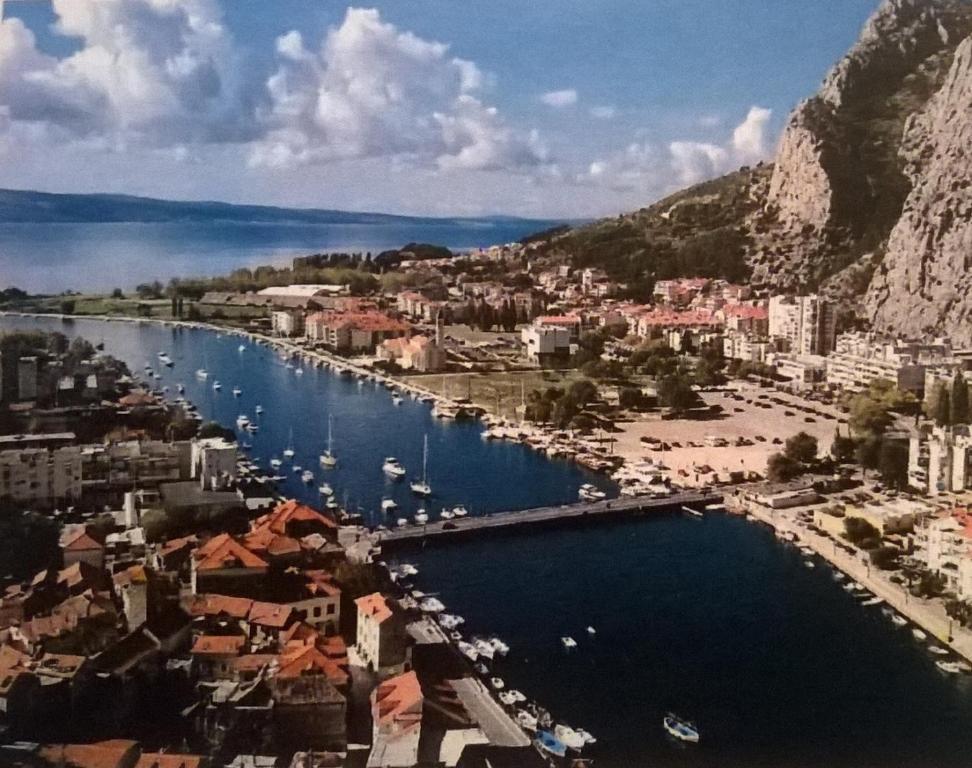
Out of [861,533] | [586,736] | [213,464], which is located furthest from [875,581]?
[213,464]

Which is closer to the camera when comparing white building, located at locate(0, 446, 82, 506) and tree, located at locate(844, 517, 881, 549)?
white building, located at locate(0, 446, 82, 506)

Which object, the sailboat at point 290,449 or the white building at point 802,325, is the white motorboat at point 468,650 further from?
the white building at point 802,325

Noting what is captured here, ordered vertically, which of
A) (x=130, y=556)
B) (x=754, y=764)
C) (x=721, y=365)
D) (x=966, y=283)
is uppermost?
(x=966, y=283)

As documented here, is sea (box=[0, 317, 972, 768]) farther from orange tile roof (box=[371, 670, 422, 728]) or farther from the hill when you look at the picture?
the hill

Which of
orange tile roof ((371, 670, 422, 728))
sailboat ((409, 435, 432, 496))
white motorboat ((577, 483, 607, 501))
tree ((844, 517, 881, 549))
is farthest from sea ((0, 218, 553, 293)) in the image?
orange tile roof ((371, 670, 422, 728))

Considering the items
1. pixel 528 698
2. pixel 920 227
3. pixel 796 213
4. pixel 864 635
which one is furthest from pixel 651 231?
pixel 528 698

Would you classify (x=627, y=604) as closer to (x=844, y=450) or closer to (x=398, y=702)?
(x=398, y=702)

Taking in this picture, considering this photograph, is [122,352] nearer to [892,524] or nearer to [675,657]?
[675,657]
